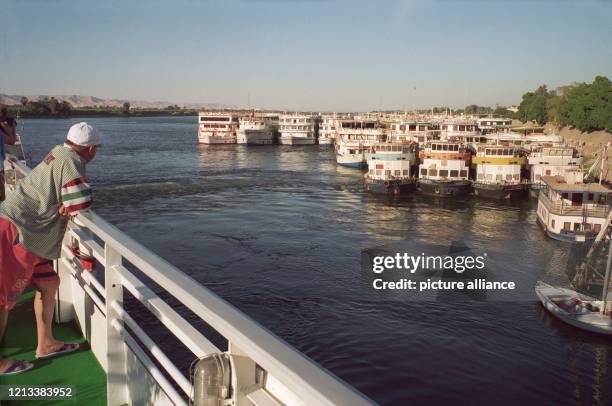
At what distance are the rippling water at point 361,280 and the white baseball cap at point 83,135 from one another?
8253 mm

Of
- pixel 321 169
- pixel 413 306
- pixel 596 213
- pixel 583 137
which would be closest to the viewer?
pixel 413 306

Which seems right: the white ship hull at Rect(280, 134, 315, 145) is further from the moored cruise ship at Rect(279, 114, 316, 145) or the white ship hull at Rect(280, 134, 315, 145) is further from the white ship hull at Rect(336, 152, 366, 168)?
the white ship hull at Rect(336, 152, 366, 168)

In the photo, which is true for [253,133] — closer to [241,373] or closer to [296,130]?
[296,130]

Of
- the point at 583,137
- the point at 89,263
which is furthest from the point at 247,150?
the point at 89,263

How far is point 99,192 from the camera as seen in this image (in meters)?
28.5

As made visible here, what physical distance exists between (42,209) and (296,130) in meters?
65.5

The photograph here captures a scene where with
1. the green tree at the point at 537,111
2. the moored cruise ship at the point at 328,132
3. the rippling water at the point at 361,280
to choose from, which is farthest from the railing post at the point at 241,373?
the green tree at the point at 537,111

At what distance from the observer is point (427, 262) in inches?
729

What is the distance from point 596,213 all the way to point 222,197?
18.5 m

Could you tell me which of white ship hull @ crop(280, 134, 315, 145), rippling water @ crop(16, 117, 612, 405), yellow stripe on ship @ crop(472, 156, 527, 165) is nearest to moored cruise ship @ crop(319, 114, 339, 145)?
white ship hull @ crop(280, 134, 315, 145)

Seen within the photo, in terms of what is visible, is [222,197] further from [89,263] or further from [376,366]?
[89,263]

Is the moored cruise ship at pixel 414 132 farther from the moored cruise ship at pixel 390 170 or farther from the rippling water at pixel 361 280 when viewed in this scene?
the rippling water at pixel 361 280

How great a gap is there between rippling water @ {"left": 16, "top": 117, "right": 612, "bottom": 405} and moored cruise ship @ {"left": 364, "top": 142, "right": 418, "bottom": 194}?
1.11 metres

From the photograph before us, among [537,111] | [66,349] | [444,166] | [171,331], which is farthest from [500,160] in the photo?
[537,111]
